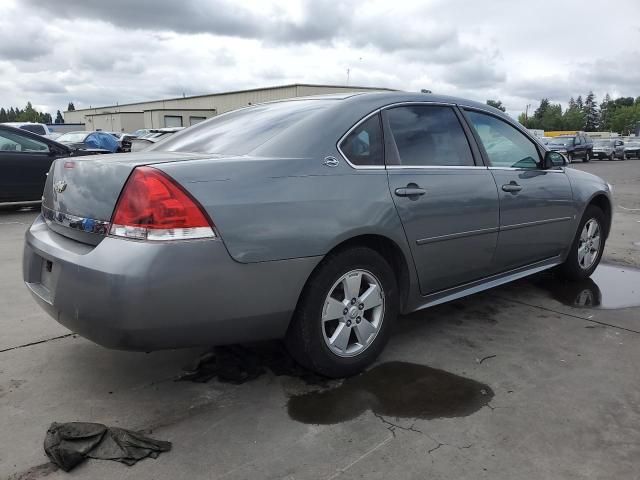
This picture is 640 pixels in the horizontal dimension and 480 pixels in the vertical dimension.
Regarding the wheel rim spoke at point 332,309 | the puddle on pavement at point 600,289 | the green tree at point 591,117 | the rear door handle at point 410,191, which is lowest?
the puddle on pavement at point 600,289

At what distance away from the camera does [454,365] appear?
3.32 metres

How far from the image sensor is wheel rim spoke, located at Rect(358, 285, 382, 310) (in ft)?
10.1

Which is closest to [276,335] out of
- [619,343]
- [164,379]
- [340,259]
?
[340,259]

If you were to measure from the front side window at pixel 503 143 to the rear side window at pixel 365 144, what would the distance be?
3.44ft

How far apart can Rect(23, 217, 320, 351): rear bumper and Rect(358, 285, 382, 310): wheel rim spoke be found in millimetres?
470

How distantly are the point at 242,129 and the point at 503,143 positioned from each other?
211 cm

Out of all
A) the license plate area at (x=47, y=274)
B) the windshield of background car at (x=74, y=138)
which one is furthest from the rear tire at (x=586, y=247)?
the windshield of background car at (x=74, y=138)

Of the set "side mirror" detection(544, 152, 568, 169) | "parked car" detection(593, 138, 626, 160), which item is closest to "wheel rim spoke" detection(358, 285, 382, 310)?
"side mirror" detection(544, 152, 568, 169)

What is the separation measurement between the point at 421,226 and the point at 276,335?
112cm

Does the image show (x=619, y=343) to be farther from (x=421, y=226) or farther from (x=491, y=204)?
(x=421, y=226)

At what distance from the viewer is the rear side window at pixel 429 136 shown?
11.1 ft

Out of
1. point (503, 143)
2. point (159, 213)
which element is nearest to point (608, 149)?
point (503, 143)

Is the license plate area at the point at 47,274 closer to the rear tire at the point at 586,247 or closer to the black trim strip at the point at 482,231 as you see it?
the black trim strip at the point at 482,231

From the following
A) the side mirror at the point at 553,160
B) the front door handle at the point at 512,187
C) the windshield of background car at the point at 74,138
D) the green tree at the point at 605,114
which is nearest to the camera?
the front door handle at the point at 512,187
